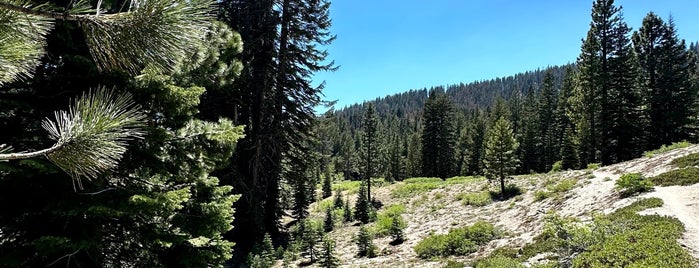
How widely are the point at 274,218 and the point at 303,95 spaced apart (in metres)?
6.48

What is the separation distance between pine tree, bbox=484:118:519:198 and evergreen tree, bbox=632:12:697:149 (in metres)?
19.0

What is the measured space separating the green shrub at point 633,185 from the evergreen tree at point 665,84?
1037 inches

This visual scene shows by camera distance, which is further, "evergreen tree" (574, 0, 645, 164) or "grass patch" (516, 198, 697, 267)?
"evergreen tree" (574, 0, 645, 164)

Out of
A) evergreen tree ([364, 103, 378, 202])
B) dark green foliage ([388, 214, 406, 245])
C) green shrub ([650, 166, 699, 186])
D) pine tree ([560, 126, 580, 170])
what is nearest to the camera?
green shrub ([650, 166, 699, 186])

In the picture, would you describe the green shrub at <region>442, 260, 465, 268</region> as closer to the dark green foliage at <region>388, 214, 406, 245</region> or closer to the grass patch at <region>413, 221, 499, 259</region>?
the grass patch at <region>413, 221, 499, 259</region>

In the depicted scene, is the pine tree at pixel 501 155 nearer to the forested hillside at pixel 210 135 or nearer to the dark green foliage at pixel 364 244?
the forested hillside at pixel 210 135

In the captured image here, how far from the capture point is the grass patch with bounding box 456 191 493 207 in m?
21.2

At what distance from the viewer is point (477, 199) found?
2173 cm

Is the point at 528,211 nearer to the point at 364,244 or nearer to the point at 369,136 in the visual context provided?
the point at 364,244

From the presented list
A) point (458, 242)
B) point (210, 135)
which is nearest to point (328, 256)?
point (458, 242)

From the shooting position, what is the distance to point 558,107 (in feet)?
163

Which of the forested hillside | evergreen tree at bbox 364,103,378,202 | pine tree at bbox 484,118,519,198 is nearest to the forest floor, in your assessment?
the forested hillside

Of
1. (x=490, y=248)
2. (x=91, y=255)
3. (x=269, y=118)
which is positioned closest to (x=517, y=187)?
(x=490, y=248)

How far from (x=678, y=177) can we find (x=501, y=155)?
10978 mm
